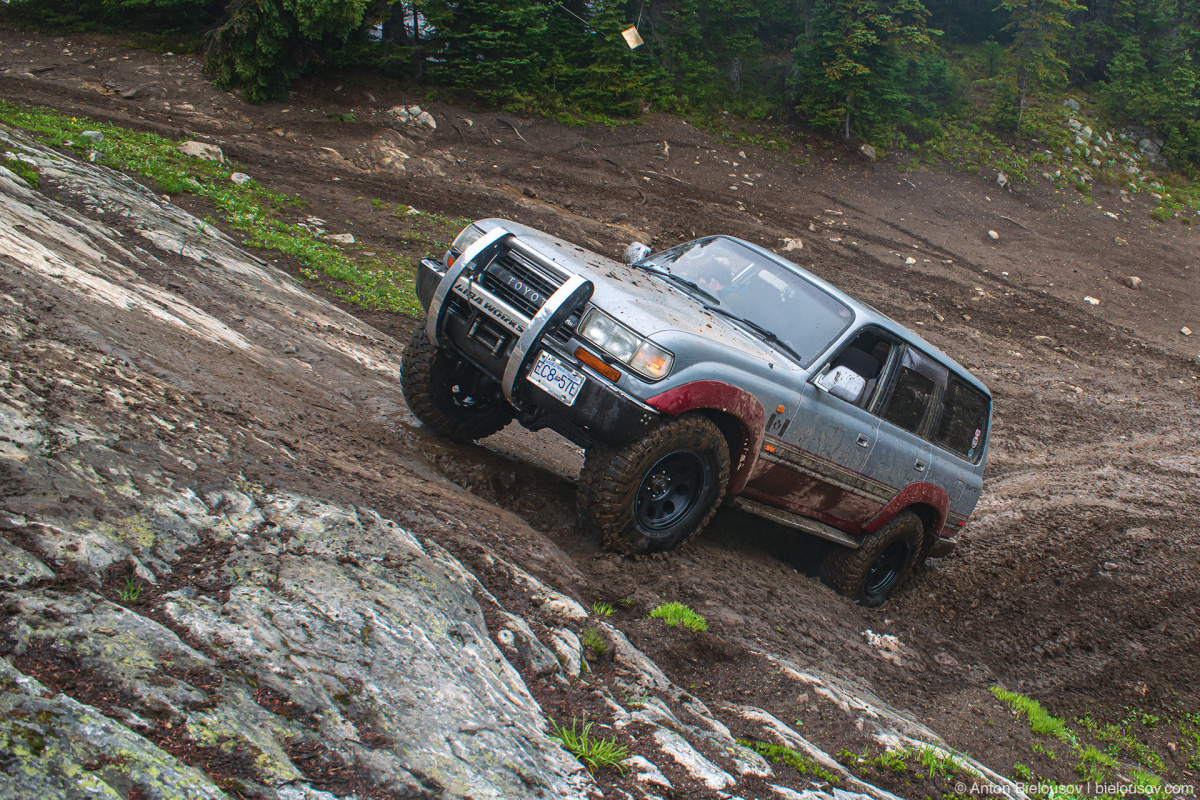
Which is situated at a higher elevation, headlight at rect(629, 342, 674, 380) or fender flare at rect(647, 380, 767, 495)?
headlight at rect(629, 342, 674, 380)

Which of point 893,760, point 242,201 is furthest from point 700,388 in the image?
point 242,201

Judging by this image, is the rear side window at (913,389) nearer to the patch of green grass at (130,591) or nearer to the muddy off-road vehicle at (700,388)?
the muddy off-road vehicle at (700,388)

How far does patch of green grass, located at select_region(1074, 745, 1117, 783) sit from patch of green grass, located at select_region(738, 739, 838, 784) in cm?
198

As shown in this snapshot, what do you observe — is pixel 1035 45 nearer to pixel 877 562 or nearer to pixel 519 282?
pixel 877 562

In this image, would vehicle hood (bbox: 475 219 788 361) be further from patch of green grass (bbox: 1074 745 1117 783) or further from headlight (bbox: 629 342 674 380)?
patch of green grass (bbox: 1074 745 1117 783)

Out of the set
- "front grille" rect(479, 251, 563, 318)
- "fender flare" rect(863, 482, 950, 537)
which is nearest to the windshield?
"front grille" rect(479, 251, 563, 318)

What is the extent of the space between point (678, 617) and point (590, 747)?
142 centimetres

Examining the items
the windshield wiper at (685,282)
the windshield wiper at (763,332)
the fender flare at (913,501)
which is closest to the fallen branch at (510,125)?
the windshield wiper at (685,282)

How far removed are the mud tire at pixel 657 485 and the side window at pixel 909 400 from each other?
1.69m

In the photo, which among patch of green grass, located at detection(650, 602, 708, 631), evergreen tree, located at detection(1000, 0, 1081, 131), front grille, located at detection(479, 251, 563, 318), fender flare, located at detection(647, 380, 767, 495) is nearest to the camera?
patch of green grass, located at detection(650, 602, 708, 631)

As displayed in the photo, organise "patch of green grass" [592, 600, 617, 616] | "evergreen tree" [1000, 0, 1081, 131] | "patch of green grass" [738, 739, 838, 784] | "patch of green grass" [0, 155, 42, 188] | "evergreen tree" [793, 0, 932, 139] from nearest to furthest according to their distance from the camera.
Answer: "patch of green grass" [738, 739, 838, 784] → "patch of green grass" [592, 600, 617, 616] → "patch of green grass" [0, 155, 42, 188] → "evergreen tree" [793, 0, 932, 139] → "evergreen tree" [1000, 0, 1081, 131]

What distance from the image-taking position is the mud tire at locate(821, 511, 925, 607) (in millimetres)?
5973

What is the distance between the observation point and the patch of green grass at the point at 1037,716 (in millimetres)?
4355

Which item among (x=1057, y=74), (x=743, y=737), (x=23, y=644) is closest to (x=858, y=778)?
(x=743, y=737)
